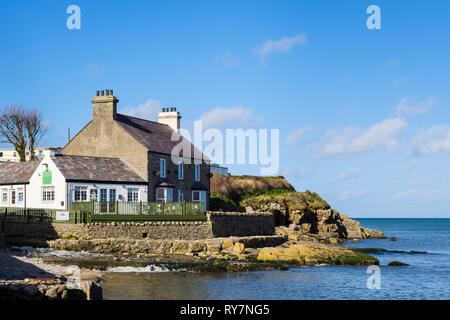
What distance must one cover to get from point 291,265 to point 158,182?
1733cm

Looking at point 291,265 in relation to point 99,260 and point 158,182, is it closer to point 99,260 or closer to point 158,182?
point 99,260

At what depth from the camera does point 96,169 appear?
44.4 meters

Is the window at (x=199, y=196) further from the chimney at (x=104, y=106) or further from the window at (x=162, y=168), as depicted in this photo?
the chimney at (x=104, y=106)

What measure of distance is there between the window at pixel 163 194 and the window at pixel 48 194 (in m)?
9.59

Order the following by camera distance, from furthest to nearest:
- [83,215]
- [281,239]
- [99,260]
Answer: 1. [281,239]
2. [83,215]
3. [99,260]

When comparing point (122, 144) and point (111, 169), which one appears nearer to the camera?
point (111, 169)

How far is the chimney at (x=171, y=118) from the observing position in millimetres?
57906

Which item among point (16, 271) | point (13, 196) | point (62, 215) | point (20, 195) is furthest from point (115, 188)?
point (16, 271)

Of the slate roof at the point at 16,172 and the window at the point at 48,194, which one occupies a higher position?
the slate roof at the point at 16,172

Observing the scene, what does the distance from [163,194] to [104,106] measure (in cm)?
957

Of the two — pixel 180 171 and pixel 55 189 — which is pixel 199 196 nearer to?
pixel 180 171

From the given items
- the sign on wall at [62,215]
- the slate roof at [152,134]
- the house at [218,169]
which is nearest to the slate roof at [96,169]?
the slate roof at [152,134]

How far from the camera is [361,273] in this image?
33719 millimetres
